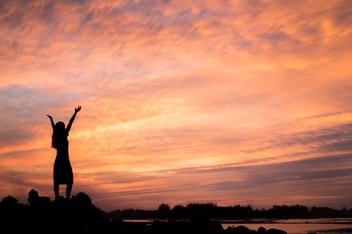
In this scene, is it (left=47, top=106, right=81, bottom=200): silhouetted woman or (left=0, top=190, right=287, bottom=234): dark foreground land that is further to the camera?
(left=47, top=106, right=81, bottom=200): silhouetted woman

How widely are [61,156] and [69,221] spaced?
273cm

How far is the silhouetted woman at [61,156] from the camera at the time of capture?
1720 centimetres

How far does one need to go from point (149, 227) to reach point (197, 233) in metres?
2.45

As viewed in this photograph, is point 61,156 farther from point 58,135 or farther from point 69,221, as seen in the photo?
point 69,221

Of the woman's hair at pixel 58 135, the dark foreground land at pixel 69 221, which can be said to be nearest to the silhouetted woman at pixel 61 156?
the woman's hair at pixel 58 135

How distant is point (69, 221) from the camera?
1720 centimetres

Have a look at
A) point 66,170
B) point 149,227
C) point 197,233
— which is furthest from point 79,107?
point 197,233

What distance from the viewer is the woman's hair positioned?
1723 cm

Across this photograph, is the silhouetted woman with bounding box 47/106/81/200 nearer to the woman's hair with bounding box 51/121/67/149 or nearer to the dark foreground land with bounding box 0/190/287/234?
the woman's hair with bounding box 51/121/67/149

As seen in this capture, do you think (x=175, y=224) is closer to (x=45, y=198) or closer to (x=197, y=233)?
(x=197, y=233)

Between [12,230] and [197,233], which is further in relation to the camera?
[197,233]

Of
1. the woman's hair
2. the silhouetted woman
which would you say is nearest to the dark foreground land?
the silhouetted woman

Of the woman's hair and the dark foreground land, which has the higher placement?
the woman's hair

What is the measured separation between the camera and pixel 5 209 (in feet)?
61.8
